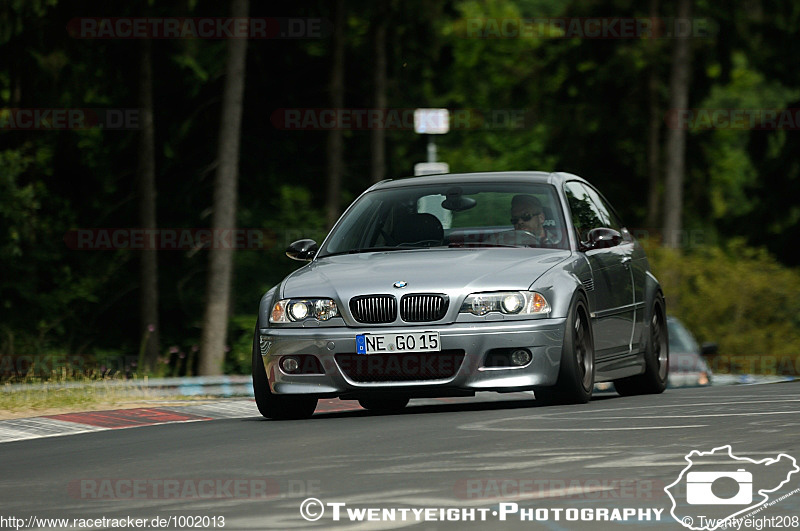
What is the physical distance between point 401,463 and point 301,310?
3.17 metres

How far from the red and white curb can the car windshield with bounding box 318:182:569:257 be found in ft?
4.80

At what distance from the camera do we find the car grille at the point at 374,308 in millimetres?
10883

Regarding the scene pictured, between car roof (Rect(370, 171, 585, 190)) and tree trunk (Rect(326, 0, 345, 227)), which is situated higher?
car roof (Rect(370, 171, 585, 190))

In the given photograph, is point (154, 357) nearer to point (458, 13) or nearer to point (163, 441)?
point (458, 13)

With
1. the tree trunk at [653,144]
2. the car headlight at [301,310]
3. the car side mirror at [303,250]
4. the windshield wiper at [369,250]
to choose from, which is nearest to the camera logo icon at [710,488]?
the car headlight at [301,310]

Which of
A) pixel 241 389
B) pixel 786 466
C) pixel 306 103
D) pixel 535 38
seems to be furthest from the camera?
pixel 535 38

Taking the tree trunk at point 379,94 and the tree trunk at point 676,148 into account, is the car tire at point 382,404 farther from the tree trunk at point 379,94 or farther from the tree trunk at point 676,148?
the tree trunk at point 379,94

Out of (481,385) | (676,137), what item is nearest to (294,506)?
(481,385)

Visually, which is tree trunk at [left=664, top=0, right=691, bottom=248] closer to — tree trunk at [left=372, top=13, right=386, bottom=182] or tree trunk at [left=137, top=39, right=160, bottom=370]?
tree trunk at [left=372, top=13, right=386, bottom=182]

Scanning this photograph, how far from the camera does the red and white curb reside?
445 inches

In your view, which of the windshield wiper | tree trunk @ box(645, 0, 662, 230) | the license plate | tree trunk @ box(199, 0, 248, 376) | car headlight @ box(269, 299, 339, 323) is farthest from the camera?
tree trunk @ box(645, 0, 662, 230)

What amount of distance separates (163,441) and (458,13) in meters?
33.7

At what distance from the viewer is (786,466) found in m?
7.67

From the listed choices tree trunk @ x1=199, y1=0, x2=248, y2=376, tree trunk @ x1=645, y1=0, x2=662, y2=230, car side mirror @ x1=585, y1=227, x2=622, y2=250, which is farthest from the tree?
car side mirror @ x1=585, y1=227, x2=622, y2=250
